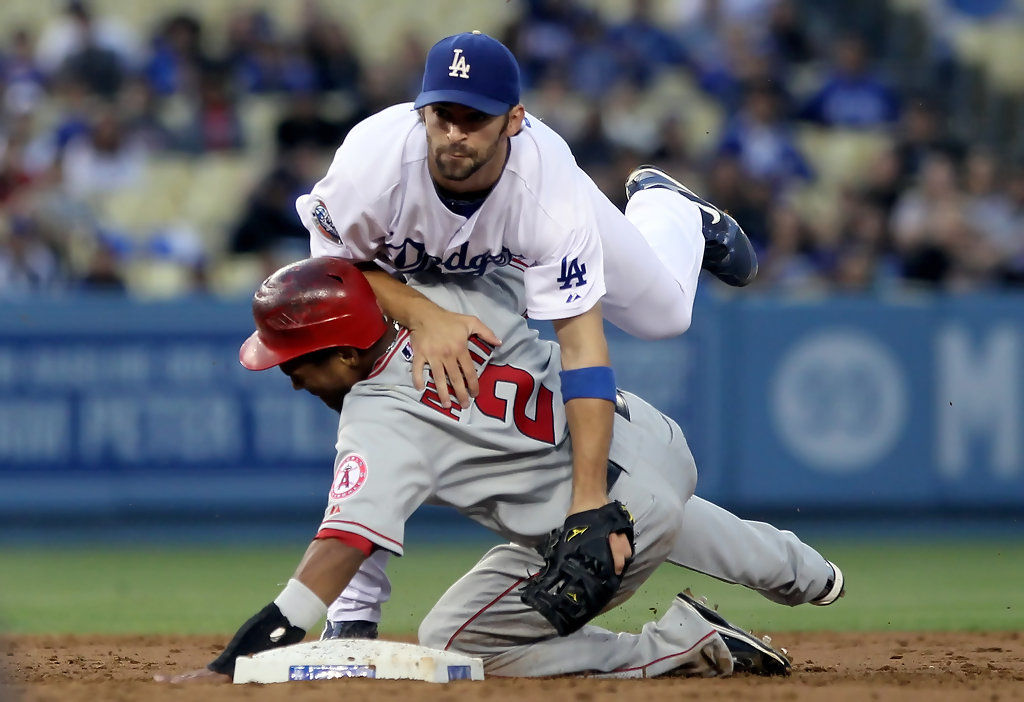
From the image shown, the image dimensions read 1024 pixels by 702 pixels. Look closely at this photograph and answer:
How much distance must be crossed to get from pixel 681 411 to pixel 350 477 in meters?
5.72

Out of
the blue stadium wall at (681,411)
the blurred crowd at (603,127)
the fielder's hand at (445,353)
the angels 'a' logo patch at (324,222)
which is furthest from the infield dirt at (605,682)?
the blurred crowd at (603,127)

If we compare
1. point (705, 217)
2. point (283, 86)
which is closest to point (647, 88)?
point (283, 86)

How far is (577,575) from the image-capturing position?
4.18 metres

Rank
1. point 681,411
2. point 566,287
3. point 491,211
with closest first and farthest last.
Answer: point 566,287 → point 491,211 → point 681,411

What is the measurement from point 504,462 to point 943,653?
1.99 metres

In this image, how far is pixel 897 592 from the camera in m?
7.64

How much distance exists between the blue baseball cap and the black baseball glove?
3.93 ft

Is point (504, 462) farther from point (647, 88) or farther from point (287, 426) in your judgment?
point (647, 88)

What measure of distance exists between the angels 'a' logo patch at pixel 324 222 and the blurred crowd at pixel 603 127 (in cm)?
576

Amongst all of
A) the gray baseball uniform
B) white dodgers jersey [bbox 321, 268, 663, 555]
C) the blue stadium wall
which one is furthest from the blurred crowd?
white dodgers jersey [bbox 321, 268, 663, 555]

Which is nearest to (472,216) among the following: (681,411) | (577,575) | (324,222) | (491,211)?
(491,211)

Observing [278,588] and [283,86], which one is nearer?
[278,588]

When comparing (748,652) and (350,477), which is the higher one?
(350,477)

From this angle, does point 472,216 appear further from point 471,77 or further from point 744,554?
point 744,554
